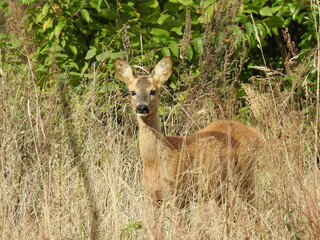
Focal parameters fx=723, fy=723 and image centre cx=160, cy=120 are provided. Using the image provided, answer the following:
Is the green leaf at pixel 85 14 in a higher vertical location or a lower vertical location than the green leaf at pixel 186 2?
lower

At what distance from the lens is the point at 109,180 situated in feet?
10.9

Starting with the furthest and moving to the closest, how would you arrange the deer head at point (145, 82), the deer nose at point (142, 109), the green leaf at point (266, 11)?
the green leaf at point (266, 11), the deer head at point (145, 82), the deer nose at point (142, 109)

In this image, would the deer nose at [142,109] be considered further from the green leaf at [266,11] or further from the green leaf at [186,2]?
the green leaf at [266,11]

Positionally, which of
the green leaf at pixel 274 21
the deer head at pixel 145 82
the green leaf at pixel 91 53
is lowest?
the deer head at pixel 145 82

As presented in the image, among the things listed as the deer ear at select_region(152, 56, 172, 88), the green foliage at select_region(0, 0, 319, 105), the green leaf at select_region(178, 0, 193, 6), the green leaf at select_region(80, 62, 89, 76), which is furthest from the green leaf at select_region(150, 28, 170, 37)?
the deer ear at select_region(152, 56, 172, 88)

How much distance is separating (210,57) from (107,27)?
205 cm

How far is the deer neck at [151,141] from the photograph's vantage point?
16.2 feet

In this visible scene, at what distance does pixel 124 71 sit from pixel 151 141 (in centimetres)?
70

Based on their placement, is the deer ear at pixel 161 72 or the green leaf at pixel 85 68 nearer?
the deer ear at pixel 161 72

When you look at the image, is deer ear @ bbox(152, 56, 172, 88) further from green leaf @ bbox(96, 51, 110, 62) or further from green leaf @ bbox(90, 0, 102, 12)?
green leaf @ bbox(90, 0, 102, 12)

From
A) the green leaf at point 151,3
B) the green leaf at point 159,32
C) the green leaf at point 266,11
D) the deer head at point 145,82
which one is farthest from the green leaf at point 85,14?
the green leaf at point 266,11

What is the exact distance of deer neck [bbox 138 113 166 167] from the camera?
4.94 m

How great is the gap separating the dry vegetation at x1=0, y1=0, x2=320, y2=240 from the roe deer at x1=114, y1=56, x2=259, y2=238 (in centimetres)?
14

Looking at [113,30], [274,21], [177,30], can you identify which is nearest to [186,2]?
[177,30]
